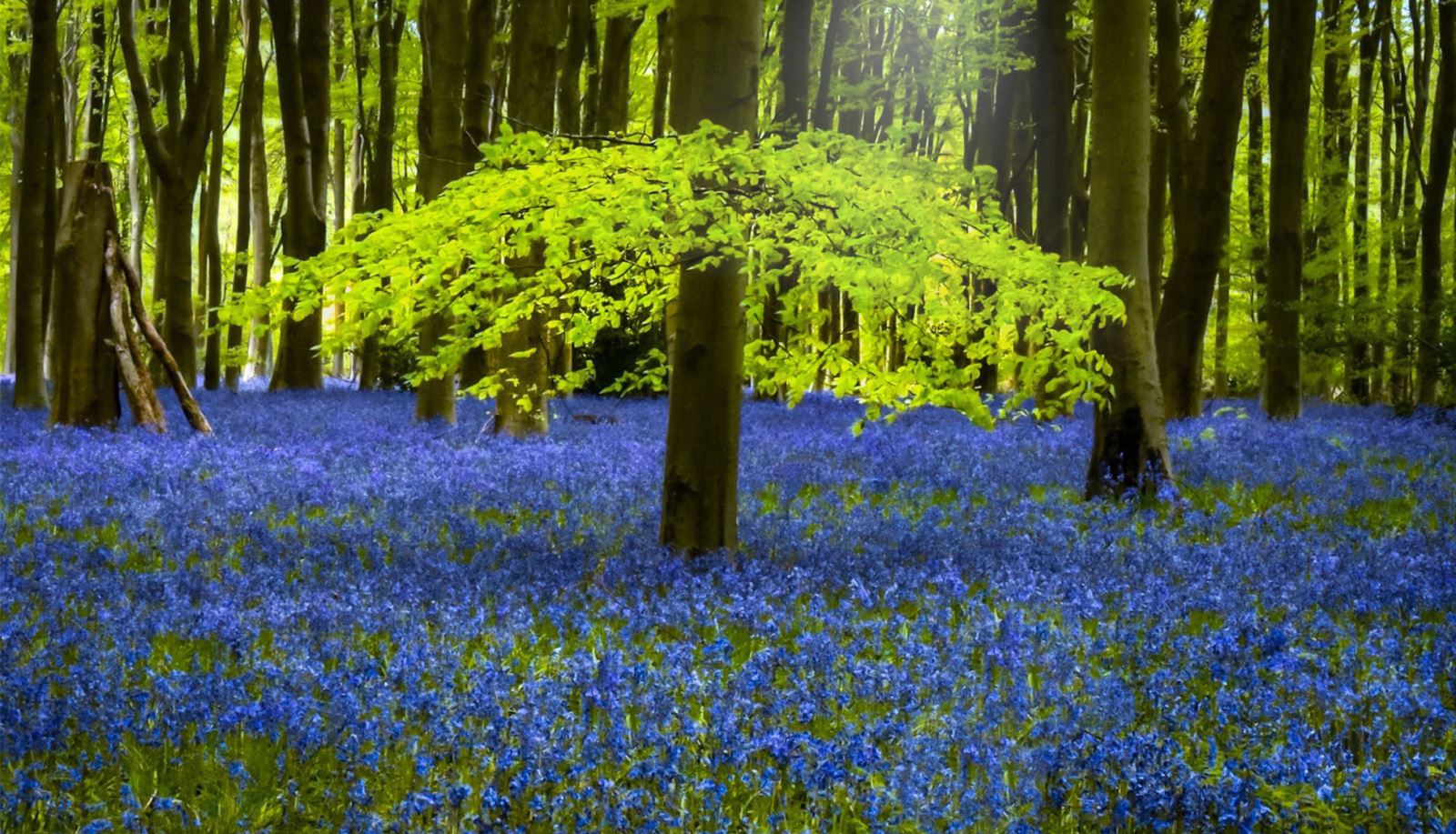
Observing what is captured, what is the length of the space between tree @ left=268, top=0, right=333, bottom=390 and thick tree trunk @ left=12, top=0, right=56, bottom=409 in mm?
3382

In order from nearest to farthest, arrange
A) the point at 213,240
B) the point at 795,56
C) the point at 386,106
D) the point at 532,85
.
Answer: the point at 532,85 < the point at 795,56 < the point at 386,106 < the point at 213,240

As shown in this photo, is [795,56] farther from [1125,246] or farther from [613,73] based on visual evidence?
[1125,246]

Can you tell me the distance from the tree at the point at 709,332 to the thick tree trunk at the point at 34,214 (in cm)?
1259

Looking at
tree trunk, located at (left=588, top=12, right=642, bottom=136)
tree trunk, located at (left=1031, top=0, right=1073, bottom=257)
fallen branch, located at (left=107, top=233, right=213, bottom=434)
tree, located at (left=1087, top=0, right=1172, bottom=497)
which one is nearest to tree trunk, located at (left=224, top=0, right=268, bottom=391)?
fallen branch, located at (left=107, top=233, right=213, bottom=434)

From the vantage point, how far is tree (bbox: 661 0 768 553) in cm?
669

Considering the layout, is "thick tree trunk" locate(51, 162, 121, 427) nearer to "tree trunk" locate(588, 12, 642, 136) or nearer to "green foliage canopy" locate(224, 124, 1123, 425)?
"green foliage canopy" locate(224, 124, 1123, 425)

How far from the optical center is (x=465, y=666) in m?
4.54

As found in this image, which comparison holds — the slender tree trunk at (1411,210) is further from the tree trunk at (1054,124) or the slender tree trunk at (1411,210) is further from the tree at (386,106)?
the tree at (386,106)

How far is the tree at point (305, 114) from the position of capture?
19.5m

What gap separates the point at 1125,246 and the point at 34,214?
47.8 feet

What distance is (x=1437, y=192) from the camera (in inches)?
858

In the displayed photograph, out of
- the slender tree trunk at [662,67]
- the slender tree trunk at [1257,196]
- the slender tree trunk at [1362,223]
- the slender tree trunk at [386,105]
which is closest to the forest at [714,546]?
the slender tree trunk at [662,67]

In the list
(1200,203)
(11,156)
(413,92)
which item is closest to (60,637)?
(1200,203)

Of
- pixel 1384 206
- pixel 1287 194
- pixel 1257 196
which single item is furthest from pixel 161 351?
pixel 1384 206
